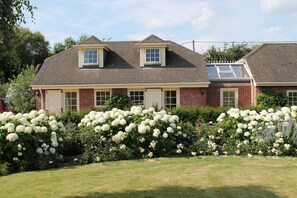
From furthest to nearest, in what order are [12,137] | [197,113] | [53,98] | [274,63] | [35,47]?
1. [35,47]
2. [274,63]
3. [53,98]
4. [197,113]
5. [12,137]

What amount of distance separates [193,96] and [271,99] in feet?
16.5

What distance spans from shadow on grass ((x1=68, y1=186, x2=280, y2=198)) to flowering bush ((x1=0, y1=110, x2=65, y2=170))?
9.96 feet

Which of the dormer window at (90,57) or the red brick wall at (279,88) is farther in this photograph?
the dormer window at (90,57)

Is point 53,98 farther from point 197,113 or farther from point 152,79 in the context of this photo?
point 197,113

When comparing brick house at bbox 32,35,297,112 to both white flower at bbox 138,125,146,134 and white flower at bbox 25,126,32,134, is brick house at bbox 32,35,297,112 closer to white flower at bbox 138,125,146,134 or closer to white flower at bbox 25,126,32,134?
white flower at bbox 138,125,146,134

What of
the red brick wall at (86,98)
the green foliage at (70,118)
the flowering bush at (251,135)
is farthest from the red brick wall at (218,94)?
the flowering bush at (251,135)

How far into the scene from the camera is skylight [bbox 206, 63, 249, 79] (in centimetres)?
2861

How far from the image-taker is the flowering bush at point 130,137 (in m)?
10.2

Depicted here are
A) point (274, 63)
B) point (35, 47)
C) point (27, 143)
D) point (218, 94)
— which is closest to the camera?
point (27, 143)

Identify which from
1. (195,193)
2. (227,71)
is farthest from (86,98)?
(195,193)

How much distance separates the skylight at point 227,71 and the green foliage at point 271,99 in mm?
2281

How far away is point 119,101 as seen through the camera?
2619cm

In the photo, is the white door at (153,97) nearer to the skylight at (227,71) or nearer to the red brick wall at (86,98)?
the red brick wall at (86,98)

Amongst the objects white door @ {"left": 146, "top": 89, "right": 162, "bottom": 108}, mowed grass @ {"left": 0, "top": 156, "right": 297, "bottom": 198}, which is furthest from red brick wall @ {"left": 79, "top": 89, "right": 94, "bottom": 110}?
mowed grass @ {"left": 0, "top": 156, "right": 297, "bottom": 198}
